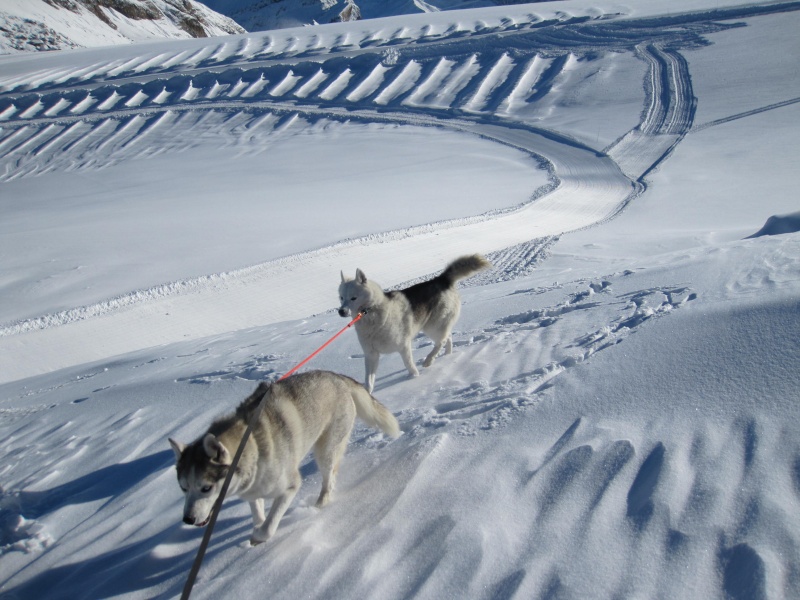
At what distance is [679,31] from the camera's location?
35.5 m

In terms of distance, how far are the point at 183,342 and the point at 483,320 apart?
17.5 feet

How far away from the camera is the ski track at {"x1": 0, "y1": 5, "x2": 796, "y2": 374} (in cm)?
1466

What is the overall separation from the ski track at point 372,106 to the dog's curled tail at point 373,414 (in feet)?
25.5

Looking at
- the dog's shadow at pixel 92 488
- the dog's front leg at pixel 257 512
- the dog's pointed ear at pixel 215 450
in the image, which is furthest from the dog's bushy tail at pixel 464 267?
the dog's pointed ear at pixel 215 450

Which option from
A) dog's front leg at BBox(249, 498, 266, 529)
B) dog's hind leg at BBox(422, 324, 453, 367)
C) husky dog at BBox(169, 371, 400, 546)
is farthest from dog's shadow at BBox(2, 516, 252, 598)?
dog's hind leg at BBox(422, 324, 453, 367)

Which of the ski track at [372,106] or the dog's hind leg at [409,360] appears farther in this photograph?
the ski track at [372,106]

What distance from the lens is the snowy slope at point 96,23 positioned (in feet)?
163

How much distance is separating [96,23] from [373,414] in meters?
62.9

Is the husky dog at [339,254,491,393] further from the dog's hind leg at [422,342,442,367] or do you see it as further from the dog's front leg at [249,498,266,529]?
the dog's front leg at [249,498,266,529]

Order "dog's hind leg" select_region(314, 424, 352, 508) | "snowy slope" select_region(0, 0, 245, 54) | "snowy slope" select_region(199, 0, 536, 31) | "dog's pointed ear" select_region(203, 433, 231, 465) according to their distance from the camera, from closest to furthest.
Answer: "dog's pointed ear" select_region(203, 433, 231, 465) → "dog's hind leg" select_region(314, 424, 352, 508) → "snowy slope" select_region(0, 0, 245, 54) → "snowy slope" select_region(199, 0, 536, 31)

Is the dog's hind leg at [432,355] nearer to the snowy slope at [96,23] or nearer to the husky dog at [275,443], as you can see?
the husky dog at [275,443]

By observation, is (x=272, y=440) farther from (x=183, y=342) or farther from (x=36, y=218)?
(x=36, y=218)

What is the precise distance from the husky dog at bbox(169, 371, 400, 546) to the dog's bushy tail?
2.51 m

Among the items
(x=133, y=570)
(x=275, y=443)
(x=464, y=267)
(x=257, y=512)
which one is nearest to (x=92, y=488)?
(x=133, y=570)
